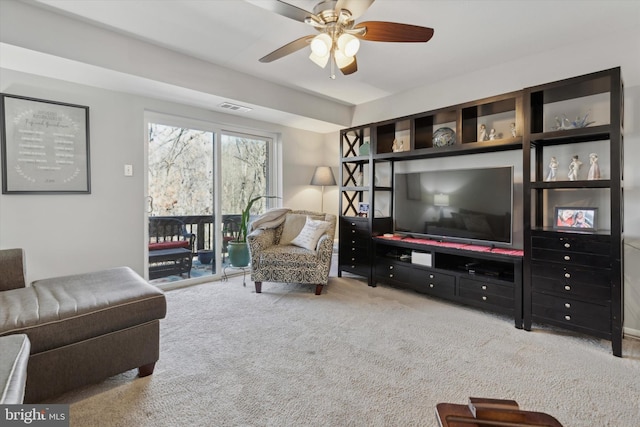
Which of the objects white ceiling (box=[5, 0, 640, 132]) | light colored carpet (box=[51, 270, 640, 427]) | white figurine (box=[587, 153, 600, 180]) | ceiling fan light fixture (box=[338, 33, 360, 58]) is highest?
white ceiling (box=[5, 0, 640, 132])

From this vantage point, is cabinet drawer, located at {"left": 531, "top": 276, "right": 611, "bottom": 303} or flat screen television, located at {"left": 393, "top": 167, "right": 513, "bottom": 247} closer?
cabinet drawer, located at {"left": 531, "top": 276, "right": 611, "bottom": 303}

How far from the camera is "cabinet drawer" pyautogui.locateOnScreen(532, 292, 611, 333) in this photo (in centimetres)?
219

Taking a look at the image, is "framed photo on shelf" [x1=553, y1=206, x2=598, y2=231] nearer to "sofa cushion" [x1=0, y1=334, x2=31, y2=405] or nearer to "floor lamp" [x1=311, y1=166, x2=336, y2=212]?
"floor lamp" [x1=311, y1=166, x2=336, y2=212]

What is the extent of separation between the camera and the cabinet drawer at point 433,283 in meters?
3.05

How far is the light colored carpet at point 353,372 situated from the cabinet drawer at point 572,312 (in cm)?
16

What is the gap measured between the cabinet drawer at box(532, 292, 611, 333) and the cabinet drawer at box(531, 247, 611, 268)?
0.95 ft

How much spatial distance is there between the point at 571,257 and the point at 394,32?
6.82 feet

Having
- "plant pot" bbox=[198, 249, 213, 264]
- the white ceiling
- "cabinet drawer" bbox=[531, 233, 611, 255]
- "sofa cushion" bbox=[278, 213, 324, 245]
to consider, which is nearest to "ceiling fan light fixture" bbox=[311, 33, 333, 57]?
the white ceiling

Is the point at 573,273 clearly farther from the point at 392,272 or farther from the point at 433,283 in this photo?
the point at 392,272

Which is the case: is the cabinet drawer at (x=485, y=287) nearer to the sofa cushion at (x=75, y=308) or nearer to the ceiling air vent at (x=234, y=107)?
the sofa cushion at (x=75, y=308)

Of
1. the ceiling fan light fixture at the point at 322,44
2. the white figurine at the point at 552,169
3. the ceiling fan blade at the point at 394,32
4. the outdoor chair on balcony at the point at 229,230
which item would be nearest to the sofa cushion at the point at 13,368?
the ceiling fan light fixture at the point at 322,44

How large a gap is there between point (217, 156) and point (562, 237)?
3.69 m

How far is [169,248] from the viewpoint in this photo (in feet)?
12.0

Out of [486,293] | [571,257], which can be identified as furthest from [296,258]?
[571,257]
